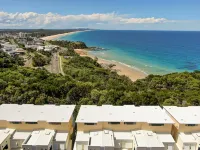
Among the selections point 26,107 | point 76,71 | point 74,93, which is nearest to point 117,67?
point 76,71

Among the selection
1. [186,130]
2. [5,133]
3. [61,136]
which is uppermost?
[186,130]

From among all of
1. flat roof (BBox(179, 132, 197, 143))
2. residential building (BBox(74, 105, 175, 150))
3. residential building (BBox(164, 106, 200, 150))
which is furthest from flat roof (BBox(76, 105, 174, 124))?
flat roof (BBox(179, 132, 197, 143))

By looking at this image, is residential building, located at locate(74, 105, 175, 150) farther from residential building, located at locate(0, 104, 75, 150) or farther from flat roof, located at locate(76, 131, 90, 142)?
residential building, located at locate(0, 104, 75, 150)

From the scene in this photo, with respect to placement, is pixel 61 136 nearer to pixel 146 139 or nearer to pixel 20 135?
pixel 20 135

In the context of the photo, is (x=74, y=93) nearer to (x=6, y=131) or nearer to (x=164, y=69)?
(x=6, y=131)

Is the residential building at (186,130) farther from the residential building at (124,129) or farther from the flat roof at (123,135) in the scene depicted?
the flat roof at (123,135)

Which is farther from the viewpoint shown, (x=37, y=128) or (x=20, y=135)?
(x=37, y=128)

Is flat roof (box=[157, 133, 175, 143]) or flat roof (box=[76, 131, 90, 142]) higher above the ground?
flat roof (box=[157, 133, 175, 143])

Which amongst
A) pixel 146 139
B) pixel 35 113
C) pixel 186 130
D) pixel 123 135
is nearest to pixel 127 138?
pixel 123 135
